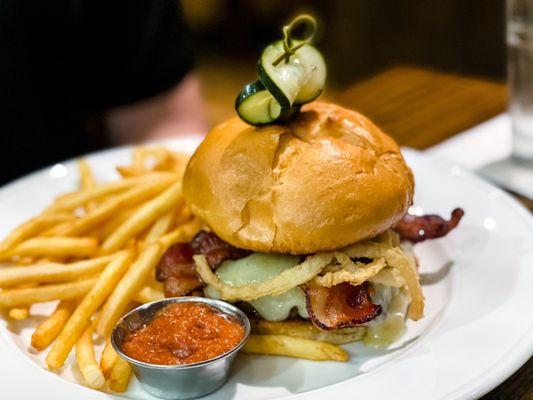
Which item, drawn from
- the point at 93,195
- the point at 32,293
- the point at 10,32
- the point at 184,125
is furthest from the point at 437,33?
the point at 32,293

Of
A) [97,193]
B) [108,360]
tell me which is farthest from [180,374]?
[97,193]

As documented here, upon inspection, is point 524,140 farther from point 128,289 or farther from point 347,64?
point 347,64

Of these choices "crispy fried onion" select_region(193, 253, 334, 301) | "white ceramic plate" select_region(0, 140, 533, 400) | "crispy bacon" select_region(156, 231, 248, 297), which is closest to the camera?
"white ceramic plate" select_region(0, 140, 533, 400)

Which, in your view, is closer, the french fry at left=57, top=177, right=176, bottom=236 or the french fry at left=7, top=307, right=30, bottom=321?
the french fry at left=7, top=307, right=30, bottom=321

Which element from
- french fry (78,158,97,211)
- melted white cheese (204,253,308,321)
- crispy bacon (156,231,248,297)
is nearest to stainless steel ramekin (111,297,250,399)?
melted white cheese (204,253,308,321)

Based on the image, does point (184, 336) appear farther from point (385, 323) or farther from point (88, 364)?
point (385, 323)

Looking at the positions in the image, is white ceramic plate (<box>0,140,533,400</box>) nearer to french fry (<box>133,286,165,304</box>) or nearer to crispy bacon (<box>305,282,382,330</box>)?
crispy bacon (<box>305,282,382,330</box>)
